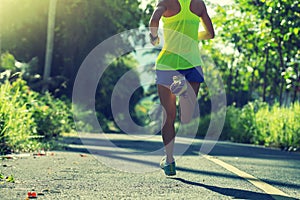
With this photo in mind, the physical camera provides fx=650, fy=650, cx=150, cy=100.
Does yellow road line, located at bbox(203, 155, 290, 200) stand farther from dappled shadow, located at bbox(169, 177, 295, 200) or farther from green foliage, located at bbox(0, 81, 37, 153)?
green foliage, located at bbox(0, 81, 37, 153)

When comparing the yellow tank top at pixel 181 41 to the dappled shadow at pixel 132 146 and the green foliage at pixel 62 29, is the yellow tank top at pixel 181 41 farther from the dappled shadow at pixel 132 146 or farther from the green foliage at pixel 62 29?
the green foliage at pixel 62 29

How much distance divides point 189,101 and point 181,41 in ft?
1.95

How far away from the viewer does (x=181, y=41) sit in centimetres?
632

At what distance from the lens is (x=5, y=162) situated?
7.79 meters

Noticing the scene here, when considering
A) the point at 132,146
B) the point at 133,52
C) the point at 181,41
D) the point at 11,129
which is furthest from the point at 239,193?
the point at 133,52

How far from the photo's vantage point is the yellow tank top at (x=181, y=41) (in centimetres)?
629

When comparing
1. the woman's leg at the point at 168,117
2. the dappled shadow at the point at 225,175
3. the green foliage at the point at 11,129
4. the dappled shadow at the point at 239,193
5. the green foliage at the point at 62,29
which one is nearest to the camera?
the dappled shadow at the point at 239,193

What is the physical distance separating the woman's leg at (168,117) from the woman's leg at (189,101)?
4.4 inches

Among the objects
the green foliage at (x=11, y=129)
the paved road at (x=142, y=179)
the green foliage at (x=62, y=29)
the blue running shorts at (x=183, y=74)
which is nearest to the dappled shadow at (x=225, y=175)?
the paved road at (x=142, y=179)

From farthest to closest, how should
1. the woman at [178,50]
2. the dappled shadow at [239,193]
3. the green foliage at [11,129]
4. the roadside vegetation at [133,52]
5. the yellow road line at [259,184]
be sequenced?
1. the roadside vegetation at [133,52]
2. the green foliage at [11,129]
3. the woman at [178,50]
4. the yellow road line at [259,184]
5. the dappled shadow at [239,193]

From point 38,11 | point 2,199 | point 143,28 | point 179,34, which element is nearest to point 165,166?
point 179,34

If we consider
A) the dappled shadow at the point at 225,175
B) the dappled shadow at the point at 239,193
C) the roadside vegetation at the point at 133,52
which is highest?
the roadside vegetation at the point at 133,52

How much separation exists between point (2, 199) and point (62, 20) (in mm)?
29876

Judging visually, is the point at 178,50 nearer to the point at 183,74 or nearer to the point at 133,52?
the point at 183,74
